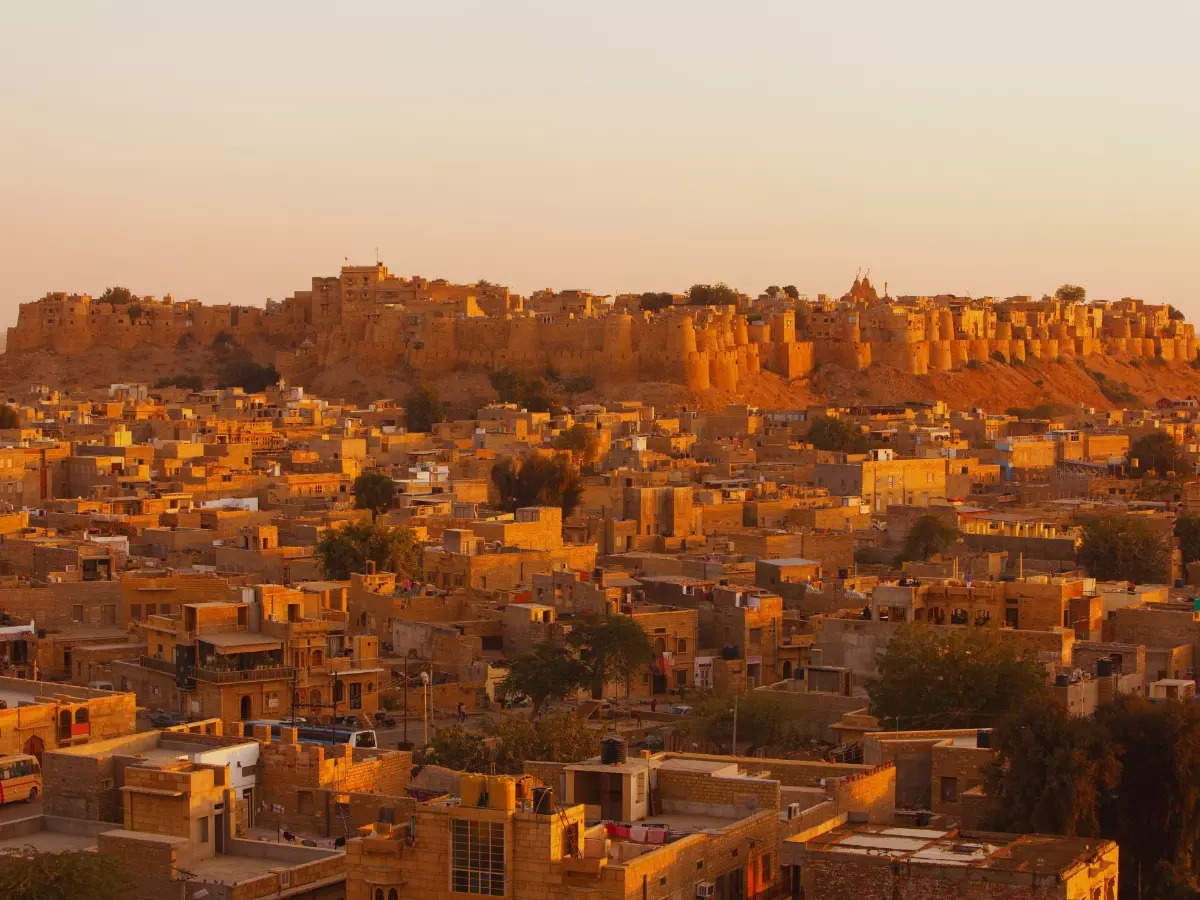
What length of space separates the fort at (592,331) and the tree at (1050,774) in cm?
6023

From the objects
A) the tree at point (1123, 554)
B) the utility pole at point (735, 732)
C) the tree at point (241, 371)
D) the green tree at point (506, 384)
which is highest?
the tree at point (241, 371)

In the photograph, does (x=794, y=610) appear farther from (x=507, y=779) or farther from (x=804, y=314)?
(x=804, y=314)

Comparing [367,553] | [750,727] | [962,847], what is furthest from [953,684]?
[367,553]

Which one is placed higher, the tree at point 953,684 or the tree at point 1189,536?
the tree at point 1189,536

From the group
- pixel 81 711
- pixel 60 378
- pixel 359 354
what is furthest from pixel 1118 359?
pixel 81 711

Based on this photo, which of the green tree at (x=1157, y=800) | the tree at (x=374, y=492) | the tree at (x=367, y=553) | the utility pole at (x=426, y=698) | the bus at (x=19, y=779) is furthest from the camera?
the tree at (x=374, y=492)

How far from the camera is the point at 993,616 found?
23.9m

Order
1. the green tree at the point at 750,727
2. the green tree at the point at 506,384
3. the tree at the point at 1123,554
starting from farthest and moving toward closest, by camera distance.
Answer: the green tree at the point at 506,384, the tree at the point at 1123,554, the green tree at the point at 750,727

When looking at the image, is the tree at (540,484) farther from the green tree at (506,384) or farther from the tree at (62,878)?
the tree at (62,878)

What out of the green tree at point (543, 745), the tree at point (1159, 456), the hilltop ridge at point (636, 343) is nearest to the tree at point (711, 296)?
the hilltop ridge at point (636, 343)

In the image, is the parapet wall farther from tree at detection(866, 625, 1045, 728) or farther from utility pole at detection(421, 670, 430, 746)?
tree at detection(866, 625, 1045, 728)

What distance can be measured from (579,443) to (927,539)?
17266mm

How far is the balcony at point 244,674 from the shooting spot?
877 inches

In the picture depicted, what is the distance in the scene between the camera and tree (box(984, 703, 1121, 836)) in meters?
13.7
